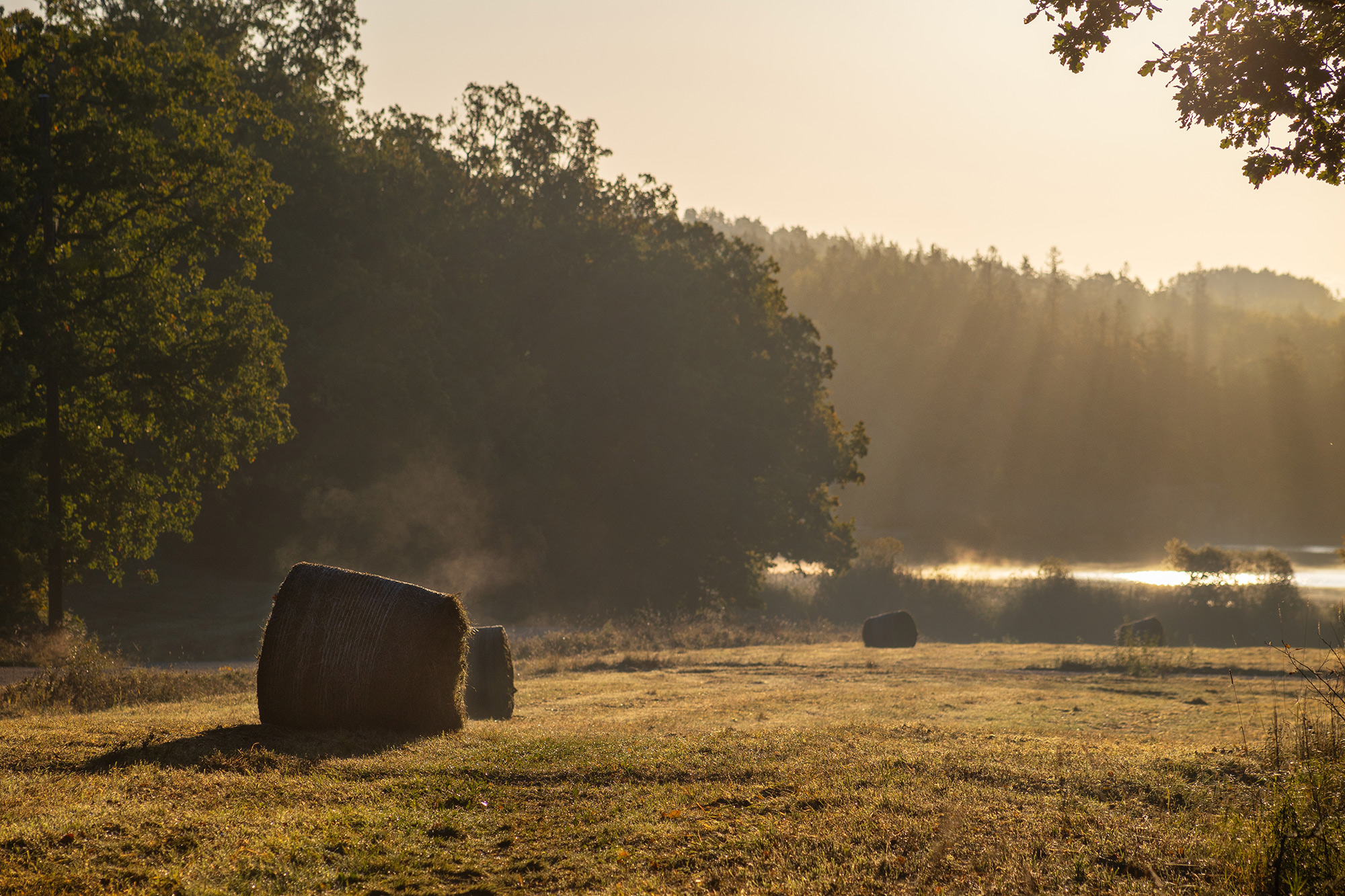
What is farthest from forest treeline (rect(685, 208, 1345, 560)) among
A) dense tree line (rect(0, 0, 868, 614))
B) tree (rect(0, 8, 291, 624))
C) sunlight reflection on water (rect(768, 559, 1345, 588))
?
tree (rect(0, 8, 291, 624))

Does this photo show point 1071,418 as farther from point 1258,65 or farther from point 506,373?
point 1258,65

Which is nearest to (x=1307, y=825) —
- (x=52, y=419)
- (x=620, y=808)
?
(x=620, y=808)

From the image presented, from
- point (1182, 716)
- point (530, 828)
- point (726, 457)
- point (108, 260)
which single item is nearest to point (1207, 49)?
point (530, 828)

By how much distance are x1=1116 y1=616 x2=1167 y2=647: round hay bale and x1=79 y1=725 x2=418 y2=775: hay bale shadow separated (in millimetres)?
25480

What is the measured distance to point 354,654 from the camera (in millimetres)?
10883

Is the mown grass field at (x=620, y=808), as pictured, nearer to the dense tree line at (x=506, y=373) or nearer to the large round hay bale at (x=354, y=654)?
the large round hay bale at (x=354, y=654)

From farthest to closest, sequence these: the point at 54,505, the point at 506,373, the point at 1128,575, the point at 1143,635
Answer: the point at 1128,575 → the point at 506,373 → the point at 1143,635 → the point at 54,505

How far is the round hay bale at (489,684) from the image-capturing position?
1535 centimetres

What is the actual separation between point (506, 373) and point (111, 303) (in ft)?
76.0

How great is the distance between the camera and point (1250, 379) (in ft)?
396

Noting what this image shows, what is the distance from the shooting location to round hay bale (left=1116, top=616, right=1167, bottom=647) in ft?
105

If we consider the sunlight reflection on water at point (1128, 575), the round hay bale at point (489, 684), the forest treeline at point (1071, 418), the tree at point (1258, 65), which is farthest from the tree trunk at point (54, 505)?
the forest treeline at point (1071, 418)

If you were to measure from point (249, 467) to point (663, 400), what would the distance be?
1803 cm

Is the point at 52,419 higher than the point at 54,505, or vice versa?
the point at 52,419
